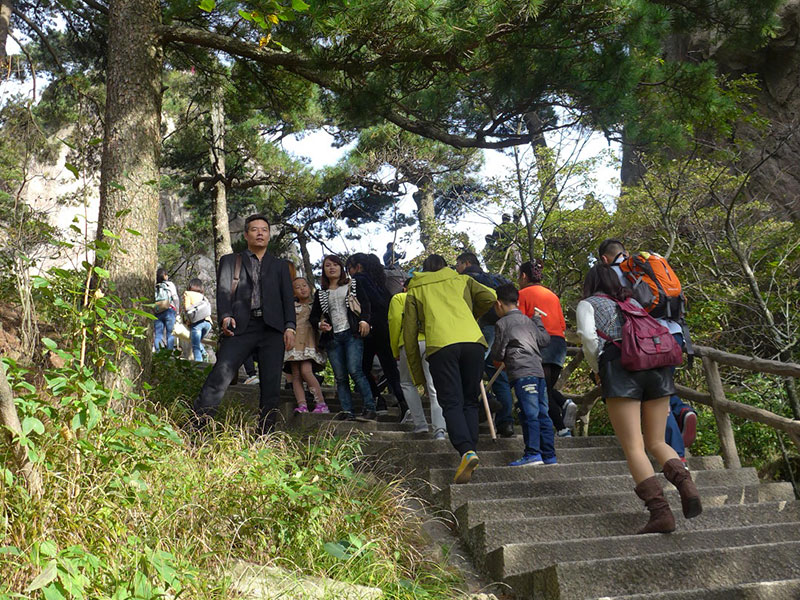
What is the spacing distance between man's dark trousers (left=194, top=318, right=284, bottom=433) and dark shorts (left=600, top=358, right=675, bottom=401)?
112 inches

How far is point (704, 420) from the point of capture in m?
10.1

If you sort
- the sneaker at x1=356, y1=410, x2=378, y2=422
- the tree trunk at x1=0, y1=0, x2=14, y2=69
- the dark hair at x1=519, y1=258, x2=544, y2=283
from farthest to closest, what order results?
the tree trunk at x1=0, y1=0, x2=14, y2=69 → the sneaker at x1=356, y1=410, x2=378, y2=422 → the dark hair at x1=519, y1=258, x2=544, y2=283

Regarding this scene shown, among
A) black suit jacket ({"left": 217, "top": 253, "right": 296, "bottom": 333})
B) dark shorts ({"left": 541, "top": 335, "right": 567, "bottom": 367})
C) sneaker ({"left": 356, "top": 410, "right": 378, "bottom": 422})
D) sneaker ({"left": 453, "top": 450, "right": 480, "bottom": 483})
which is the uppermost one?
black suit jacket ({"left": 217, "top": 253, "right": 296, "bottom": 333})

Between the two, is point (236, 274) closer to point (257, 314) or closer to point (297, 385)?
point (257, 314)

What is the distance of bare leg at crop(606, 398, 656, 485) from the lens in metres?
4.23

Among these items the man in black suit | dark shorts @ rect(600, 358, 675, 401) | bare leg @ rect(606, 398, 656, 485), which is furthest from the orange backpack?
the man in black suit

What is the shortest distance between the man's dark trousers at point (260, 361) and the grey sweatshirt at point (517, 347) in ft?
6.10

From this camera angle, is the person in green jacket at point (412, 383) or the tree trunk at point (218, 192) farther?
the tree trunk at point (218, 192)

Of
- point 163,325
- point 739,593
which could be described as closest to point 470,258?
point 739,593

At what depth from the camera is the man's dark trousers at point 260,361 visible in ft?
19.4

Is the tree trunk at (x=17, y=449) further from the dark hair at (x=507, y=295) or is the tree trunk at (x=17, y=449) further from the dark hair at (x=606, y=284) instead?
the dark hair at (x=507, y=295)

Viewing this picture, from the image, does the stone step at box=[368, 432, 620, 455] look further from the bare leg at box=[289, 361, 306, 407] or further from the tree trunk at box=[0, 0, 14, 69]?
the tree trunk at box=[0, 0, 14, 69]

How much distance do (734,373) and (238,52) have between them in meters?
8.99

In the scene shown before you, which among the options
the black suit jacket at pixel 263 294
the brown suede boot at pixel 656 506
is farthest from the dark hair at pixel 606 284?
the black suit jacket at pixel 263 294
